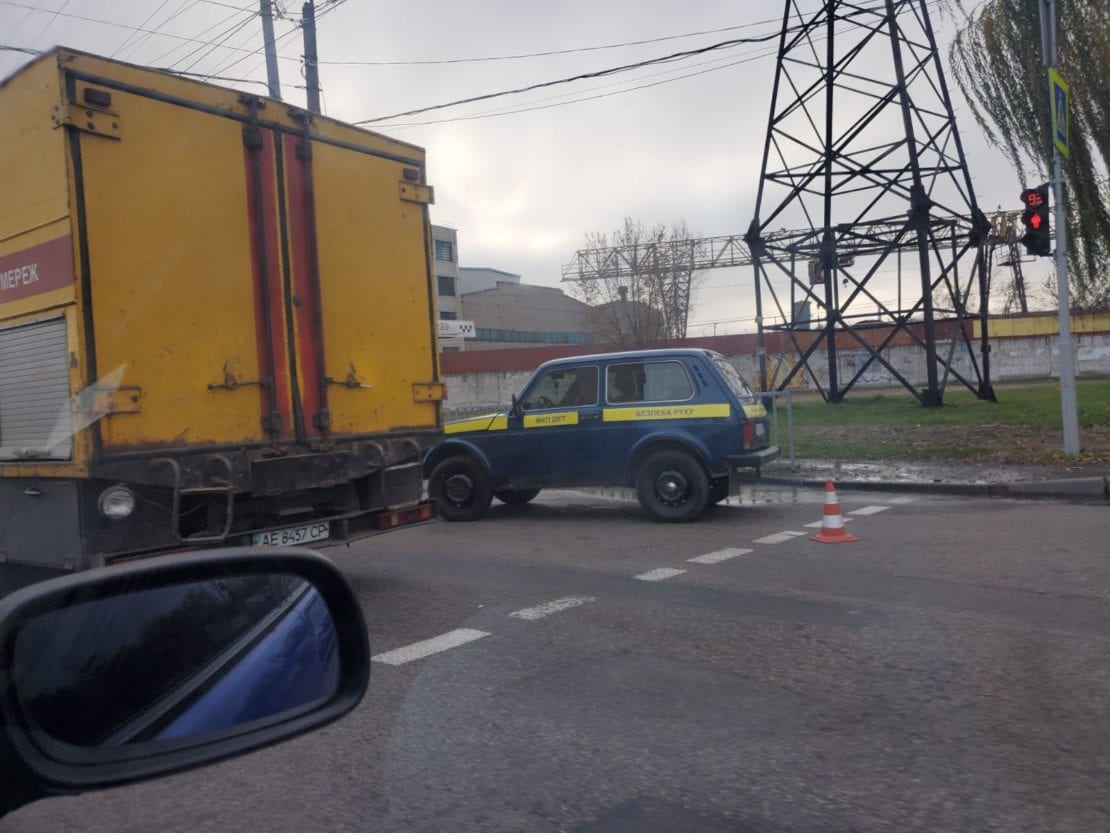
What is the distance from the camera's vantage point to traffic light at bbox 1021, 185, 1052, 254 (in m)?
13.1

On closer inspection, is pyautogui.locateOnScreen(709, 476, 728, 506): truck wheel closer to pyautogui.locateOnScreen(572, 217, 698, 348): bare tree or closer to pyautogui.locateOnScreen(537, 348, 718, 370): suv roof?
pyautogui.locateOnScreen(537, 348, 718, 370): suv roof

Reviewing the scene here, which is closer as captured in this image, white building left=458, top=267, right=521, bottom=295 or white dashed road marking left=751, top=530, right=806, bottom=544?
white dashed road marking left=751, top=530, right=806, bottom=544

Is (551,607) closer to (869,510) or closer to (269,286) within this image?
(269,286)

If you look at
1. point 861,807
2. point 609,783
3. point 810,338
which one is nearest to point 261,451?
point 609,783

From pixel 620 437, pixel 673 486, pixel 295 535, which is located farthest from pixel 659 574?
pixel 620 437

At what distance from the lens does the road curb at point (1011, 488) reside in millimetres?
11078

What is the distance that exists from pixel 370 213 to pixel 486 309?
209 ft

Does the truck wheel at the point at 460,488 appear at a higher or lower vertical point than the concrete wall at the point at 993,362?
lower

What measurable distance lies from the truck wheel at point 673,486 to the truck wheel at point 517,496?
1.84 metres

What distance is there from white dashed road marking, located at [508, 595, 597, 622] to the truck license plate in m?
1.57

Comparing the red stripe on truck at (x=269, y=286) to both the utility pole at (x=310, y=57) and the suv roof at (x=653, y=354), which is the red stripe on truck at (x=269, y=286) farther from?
the utility pole at (x=310, y=57)

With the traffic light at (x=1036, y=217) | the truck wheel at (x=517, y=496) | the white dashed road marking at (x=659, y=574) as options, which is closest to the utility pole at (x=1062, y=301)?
the traffic light at (x=1036, y=217)

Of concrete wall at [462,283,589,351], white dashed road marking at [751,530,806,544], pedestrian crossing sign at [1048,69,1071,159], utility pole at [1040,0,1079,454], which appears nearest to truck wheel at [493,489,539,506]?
white dashed road marking at [751,530,806,544]

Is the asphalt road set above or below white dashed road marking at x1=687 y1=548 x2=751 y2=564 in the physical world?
below
